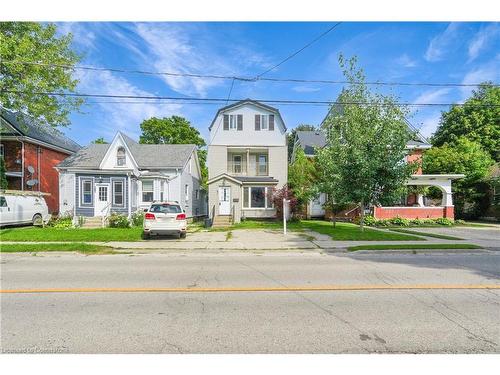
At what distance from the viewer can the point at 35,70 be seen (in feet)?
58.7

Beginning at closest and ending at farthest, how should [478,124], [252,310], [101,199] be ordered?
[252,310], [101,199], [478,124]

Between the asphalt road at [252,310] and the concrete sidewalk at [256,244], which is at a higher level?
the asphalt road at [252,310]

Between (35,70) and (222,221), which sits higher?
(35,70)

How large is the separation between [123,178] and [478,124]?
126ft

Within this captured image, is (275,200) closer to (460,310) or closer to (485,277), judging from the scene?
(485,277)

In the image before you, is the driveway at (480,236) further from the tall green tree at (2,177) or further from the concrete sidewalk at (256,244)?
the tall green tree at (2,177)

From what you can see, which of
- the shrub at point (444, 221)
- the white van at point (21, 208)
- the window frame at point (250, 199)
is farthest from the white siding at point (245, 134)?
the shrub at point (444, 221)

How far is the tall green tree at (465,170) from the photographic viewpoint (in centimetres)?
2555

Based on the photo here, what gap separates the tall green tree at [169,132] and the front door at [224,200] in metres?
20.6

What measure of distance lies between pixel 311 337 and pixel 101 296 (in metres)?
3.97

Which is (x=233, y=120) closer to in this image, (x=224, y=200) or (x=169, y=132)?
(x=224, y=200)

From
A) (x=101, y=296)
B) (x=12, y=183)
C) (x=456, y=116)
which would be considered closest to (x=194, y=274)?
(x=101, y=296)

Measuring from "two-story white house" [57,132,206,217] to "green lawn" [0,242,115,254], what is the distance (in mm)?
9180

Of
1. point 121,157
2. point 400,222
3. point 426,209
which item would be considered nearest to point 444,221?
point 426,209
